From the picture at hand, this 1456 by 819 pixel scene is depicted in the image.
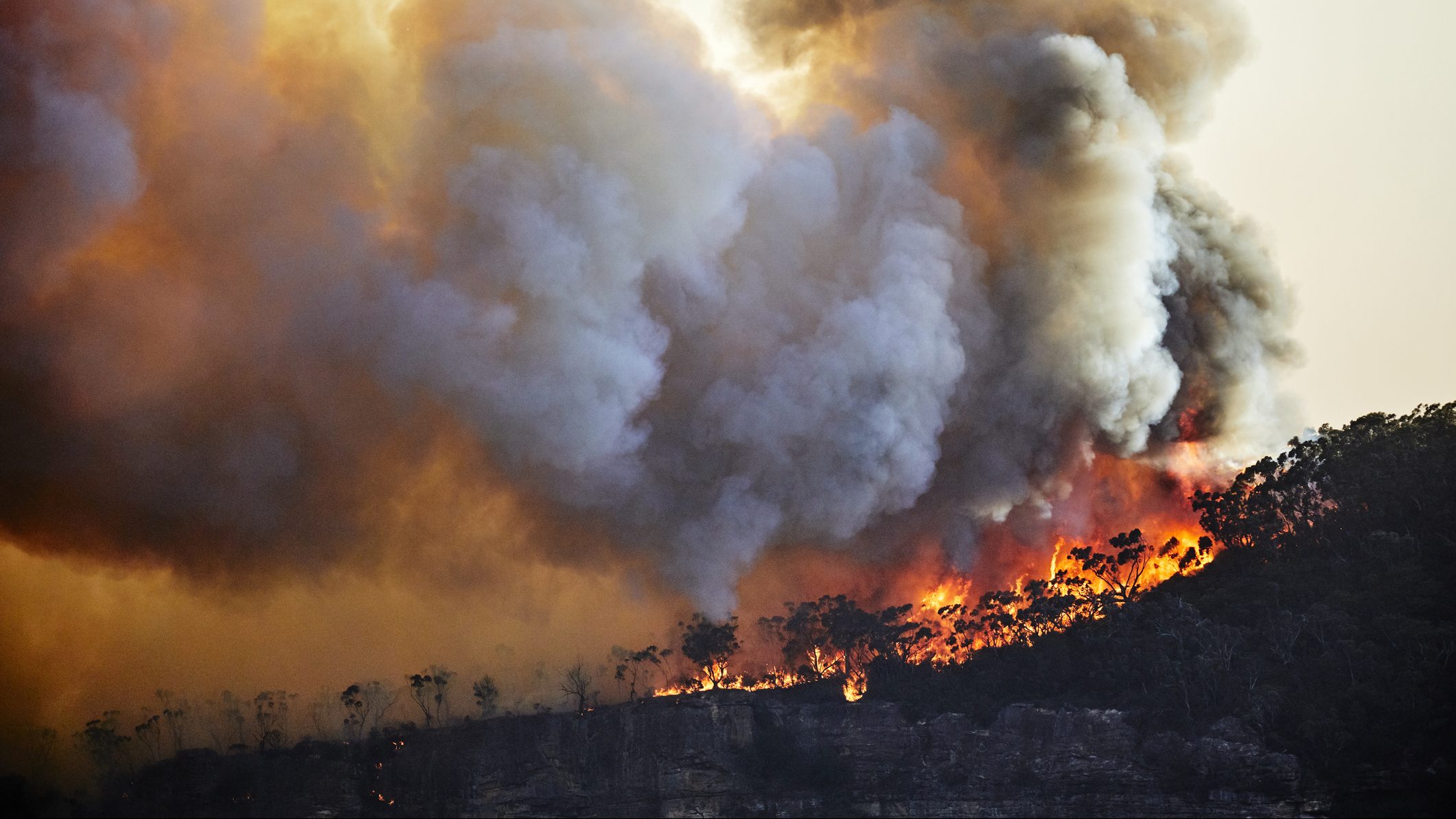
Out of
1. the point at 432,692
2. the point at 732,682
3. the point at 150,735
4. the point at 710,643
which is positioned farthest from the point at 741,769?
the point at 150,735

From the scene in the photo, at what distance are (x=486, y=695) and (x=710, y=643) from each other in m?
18.0

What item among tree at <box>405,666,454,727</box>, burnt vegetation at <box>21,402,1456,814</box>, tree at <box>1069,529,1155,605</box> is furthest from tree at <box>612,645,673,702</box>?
tree at <box>1069,529,1155,605</box>

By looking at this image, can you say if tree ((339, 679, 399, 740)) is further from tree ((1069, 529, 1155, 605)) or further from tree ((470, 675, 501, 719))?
tree ((1069, 529, 1155, 605))

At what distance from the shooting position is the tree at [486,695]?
105m

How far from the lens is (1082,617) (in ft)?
328

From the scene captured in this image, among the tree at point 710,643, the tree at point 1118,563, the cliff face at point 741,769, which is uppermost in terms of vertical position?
the tree at point 1118,563

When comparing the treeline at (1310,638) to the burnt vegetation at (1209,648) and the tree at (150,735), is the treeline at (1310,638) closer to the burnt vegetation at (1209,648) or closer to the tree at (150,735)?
the burnt vegetation at (1209,648)

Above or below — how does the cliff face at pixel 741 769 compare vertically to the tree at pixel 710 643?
below

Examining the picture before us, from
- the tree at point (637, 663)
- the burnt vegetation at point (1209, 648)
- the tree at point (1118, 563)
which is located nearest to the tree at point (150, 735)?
the burnt vegetation at point (1209, 648)

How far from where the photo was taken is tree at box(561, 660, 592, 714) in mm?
103000


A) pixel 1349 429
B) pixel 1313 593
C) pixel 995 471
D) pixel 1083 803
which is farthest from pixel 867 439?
pixel 1349 429

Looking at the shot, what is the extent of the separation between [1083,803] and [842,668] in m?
23.9

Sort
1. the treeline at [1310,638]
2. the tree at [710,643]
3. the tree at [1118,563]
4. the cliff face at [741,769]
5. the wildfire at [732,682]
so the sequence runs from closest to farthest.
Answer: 1. the treeline at [1310,638]
2. the cliff face at [741,769]
3. the tree at [1118,563]
4. the tree at [710,643]
5. the wildfire at [732,682]

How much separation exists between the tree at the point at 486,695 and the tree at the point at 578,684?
17.7ft
